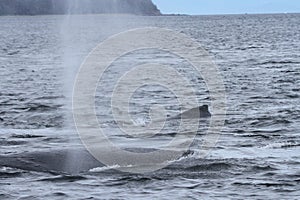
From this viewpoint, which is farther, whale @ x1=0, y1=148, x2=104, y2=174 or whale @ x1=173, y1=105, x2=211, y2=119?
whale @ x1=173, y1=105, x2=211, y2=119

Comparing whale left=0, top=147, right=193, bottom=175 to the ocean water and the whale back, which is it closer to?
the ocean water

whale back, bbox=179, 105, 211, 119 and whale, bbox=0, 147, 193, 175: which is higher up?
whale back, bbox=179, 105, 211, 119

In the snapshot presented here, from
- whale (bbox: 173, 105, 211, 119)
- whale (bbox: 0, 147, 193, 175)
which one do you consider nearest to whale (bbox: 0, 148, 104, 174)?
whale (bbox: 0, 147, 193, 175)

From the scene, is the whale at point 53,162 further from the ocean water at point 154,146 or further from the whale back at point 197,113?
the whale back at point 197,113

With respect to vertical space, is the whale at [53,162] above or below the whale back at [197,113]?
below

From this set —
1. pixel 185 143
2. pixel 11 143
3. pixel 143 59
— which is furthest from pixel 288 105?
pixel 143 59

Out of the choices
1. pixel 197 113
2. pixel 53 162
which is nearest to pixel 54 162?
pixel 53 162

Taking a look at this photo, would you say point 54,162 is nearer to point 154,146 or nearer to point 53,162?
point 53,162

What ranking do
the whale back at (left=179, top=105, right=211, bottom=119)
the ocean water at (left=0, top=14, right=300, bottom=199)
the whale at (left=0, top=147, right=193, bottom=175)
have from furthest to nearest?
the whale back at (left=179, top=105, right=211, bottom=119), the whale at (left=0, top=147, right=193, bottom=175), the ocean water at (left=0, top=14, right=300, bottom=199)

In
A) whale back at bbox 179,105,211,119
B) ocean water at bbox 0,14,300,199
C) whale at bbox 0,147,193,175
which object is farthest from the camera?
whale back at bbox 179,105,211,119

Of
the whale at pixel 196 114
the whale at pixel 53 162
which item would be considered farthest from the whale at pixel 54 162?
the whale at pixel 196 114

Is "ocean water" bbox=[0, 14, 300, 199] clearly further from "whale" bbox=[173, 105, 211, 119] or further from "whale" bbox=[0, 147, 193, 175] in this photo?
"whale" bbox=[173, 105, 211, 119]

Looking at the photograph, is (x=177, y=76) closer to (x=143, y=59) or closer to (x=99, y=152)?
(x=143, y=59)

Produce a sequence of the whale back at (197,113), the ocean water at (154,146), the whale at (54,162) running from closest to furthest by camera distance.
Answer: the ocean water at (154,146) < the whale at (54,162) < the whale back at (197,113)
